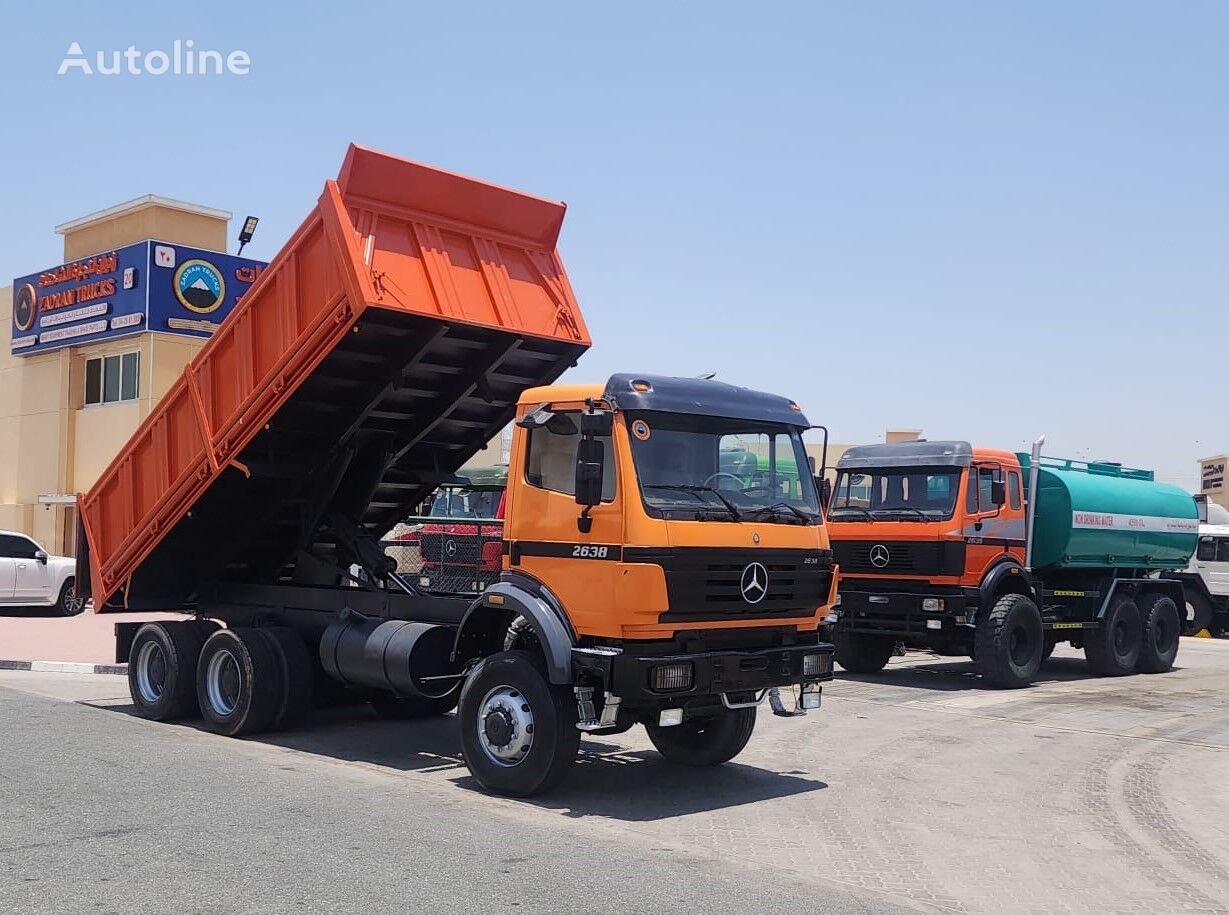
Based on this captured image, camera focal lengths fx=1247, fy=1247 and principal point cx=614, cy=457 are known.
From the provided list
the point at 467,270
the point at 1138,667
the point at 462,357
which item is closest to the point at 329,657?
the point at 462,357

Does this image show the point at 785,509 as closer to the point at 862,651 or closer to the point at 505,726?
the point at 505,726

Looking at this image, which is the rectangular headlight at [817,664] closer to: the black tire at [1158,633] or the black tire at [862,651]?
the black tire at [862,651]

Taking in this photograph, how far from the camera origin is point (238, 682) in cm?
1077

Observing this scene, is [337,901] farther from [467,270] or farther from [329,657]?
[467,270]

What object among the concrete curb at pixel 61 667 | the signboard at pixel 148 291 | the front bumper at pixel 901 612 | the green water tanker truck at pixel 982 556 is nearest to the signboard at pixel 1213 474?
the green water tanker truck at pixel 982 556

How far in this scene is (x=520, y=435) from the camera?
881 centimetres

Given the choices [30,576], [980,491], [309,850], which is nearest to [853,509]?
[980,491]

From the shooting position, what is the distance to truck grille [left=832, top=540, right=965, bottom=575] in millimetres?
15102

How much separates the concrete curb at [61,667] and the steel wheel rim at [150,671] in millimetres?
3542

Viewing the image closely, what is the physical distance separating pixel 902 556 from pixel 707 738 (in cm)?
646

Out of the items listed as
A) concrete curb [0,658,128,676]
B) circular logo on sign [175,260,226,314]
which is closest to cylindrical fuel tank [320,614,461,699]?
concrete curb [0,658,128,676]

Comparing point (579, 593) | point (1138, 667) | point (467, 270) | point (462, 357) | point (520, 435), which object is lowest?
point (1138, 667)

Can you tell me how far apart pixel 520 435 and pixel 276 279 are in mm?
2771

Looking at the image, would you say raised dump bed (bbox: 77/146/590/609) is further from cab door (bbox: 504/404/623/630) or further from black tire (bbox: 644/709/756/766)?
black tire (bbox: 644/709/756/766)
